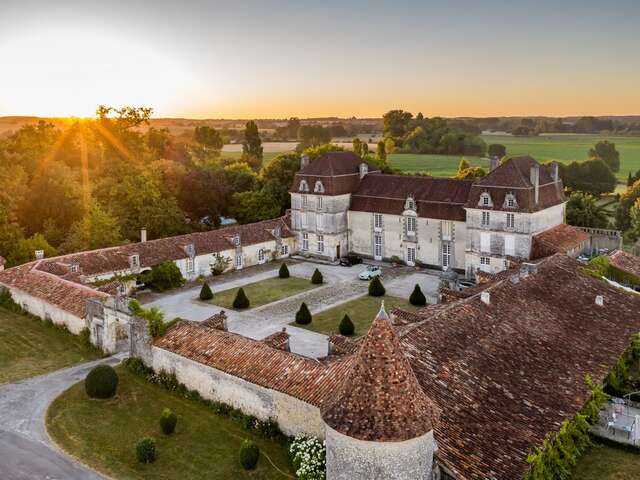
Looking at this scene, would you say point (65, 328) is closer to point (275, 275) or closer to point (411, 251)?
point (275, 275)

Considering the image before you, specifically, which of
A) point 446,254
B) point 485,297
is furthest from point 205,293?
point 485,297

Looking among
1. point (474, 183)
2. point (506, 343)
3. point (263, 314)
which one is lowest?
point (263, 314)

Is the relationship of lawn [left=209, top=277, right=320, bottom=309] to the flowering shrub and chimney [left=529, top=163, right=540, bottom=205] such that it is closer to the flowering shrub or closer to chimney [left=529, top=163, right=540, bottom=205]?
chimney [left=529, top=163, right=540, bottom=205]

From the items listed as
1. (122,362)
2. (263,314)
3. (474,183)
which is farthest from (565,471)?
(474,183)

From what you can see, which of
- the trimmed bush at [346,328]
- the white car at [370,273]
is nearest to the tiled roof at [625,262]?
the white car at [370,273]

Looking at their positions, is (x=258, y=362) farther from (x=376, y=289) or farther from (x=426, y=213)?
(x=426, y=213)
